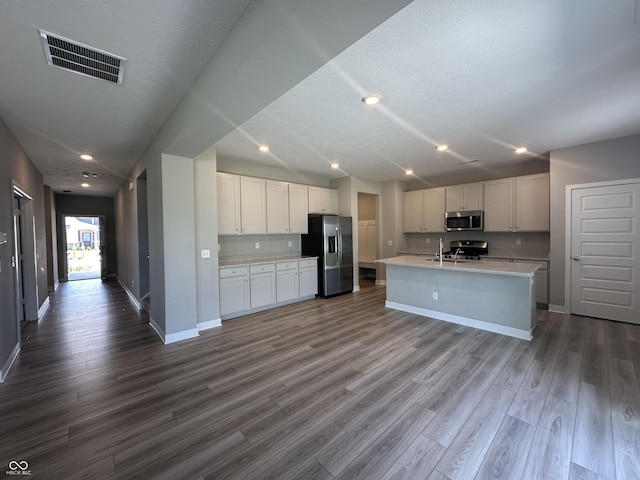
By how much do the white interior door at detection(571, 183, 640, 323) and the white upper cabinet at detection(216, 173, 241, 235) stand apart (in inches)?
219

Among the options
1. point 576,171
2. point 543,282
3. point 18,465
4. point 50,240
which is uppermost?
point 576,171

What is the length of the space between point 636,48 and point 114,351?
575 cm

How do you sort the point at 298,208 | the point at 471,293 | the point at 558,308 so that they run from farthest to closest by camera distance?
the point at 298,208 → the point at 558,308 → the point at 471,293

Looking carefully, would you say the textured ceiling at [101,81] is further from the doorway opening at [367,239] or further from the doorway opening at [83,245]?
the doorway opening at [83,245]

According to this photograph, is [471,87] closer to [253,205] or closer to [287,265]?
[253,205]

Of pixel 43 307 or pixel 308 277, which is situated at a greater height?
pixel 308 277

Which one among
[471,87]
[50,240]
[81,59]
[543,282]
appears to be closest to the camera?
[81,59]

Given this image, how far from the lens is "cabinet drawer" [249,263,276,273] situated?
Answer: 4.66 meters

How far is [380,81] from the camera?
2.37 m

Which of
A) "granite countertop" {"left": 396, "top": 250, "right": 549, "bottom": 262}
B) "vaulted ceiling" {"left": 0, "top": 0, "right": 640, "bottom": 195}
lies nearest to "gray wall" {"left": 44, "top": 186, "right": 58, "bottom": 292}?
"vaulted ceiling" {"left": 0, "top": 0, "right": 640, "bottom": 195}

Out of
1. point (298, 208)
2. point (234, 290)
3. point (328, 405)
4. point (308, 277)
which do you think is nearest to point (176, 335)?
point (234, 290)

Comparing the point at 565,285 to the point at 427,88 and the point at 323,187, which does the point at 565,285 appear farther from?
the point at 323,187

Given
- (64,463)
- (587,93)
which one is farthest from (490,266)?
(64,463)

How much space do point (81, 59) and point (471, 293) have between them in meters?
4.93
